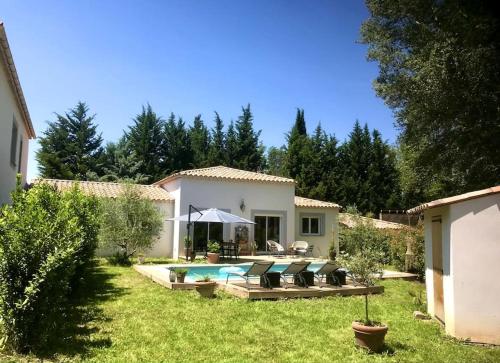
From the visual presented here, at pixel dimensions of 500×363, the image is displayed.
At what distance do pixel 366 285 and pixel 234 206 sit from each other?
19043 mm

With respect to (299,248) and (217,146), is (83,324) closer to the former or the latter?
(299,248)

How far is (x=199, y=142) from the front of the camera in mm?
48688

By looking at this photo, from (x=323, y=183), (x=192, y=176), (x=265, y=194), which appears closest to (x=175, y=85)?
(x=192, y=176)

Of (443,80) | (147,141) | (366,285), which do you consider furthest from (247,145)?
(366,285)

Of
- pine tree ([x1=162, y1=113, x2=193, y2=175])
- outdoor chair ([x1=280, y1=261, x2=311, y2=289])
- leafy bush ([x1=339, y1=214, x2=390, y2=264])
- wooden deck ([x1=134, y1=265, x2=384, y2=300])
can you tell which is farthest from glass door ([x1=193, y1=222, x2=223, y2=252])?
pine tree ([x1=162, y1=113, x2=193, y2=175])

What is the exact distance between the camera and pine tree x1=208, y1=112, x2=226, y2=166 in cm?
4700

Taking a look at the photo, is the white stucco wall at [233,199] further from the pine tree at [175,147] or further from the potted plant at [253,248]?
the pine tree at [175,147]

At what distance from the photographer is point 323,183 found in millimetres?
41375

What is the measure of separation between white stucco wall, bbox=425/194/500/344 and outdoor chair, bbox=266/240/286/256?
18.5m

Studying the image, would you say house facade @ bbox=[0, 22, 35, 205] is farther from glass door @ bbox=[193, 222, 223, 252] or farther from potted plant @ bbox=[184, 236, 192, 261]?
glass door @ bbox=[193, 222, 223, 252]

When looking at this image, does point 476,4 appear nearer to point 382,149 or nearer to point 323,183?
point 323,183

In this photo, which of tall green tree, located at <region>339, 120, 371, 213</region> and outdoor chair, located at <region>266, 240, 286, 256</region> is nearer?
outdoor chair, located at <region>266, 240, 286, 256</region>

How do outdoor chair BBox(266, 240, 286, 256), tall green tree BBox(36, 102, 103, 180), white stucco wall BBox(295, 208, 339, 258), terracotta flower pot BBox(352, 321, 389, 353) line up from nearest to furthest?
terracotta flower pot BBox(352, 321, 389, 353), outdoor chair BBox(266, 240, 286, 256), white stucco wall BBox(295, 208, 339, 258), tall green tree BBox(36, 102, 103, 180)

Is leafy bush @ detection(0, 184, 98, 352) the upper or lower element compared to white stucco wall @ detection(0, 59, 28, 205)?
lower
